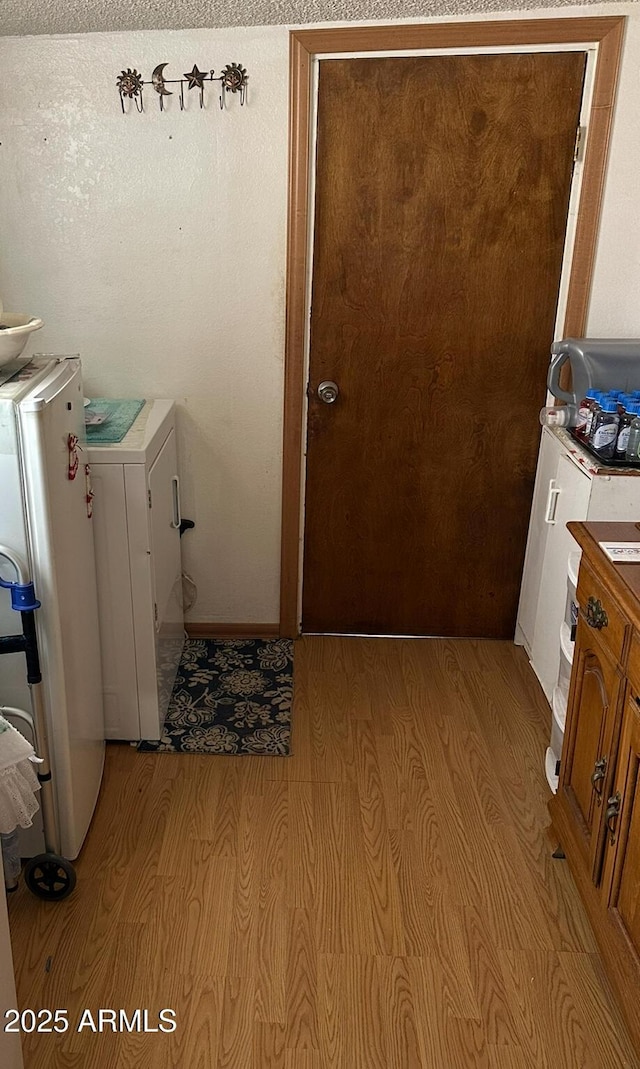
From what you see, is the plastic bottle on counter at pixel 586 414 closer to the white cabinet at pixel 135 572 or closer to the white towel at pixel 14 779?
the white cabinet at pixel 135 572

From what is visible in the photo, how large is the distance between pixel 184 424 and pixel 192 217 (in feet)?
2.20

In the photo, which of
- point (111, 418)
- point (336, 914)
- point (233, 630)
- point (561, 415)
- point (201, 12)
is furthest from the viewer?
point (233, 630)

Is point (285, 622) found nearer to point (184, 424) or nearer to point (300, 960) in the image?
point (184, 424)

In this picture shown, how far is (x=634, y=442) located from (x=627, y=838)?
3.86 ft

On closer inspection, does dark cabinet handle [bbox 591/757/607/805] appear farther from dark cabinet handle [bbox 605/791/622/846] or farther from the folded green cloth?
the folded green cloth

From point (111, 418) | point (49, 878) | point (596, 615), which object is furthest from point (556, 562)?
point (49, 878)

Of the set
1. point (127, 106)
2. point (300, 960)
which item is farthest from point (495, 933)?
point (127, 106)

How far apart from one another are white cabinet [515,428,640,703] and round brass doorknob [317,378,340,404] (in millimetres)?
712

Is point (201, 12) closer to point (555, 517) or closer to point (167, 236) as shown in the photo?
point (167, 236)

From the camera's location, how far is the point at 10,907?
6.77 ft

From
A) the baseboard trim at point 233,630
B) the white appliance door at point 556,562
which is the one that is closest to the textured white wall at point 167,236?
the baseboard trim at point 233,630

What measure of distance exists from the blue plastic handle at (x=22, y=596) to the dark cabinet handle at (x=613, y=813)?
1.24m

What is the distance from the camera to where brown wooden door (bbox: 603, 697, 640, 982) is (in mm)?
1641

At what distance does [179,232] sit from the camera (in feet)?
9.26
